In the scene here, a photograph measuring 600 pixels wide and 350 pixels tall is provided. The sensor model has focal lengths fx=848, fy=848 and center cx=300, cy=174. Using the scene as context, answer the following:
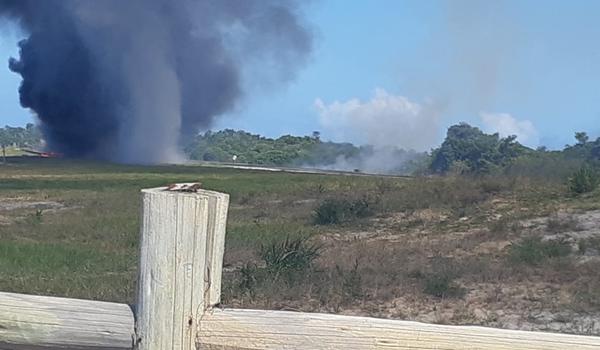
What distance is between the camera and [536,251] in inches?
393

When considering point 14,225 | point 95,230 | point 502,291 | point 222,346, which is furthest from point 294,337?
point 14,225

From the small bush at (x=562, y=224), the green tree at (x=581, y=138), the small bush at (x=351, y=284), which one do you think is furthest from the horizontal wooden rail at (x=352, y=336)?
the green tree at (x=581, y=138)

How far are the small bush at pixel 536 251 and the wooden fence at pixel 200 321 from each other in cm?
762

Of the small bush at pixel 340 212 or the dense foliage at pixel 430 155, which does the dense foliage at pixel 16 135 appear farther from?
the small bush at pixel 340 212

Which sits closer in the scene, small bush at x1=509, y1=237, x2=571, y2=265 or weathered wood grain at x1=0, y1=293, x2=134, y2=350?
weathered wood grain at x1=0, y1=293, x2=134, y2=350

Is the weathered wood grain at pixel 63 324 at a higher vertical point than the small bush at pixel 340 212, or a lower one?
higher

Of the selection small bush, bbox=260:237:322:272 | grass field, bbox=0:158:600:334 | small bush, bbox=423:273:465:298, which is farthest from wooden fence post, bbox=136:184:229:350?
small bush, bbox=260:237:322:272

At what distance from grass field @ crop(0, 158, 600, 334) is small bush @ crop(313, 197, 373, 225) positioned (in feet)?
0.10

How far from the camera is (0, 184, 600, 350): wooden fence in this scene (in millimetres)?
2168

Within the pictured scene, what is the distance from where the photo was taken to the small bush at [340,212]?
15.3m

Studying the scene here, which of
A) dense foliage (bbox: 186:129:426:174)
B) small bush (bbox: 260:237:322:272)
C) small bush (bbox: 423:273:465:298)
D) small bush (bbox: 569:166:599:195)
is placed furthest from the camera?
dense foliage (bbox: 186:129:426:174)

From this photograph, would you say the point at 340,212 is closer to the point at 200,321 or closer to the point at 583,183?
the point at 583,183

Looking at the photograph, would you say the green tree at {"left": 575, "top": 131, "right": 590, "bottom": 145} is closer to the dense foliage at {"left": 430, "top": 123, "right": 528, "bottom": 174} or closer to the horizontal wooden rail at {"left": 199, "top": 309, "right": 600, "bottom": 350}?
the dense foliage at {"left": 430, "top": 123, "right": 528, "bottom": 174}

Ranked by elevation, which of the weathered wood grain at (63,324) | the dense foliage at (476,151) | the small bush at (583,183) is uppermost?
the dense foliage at (476,151)
